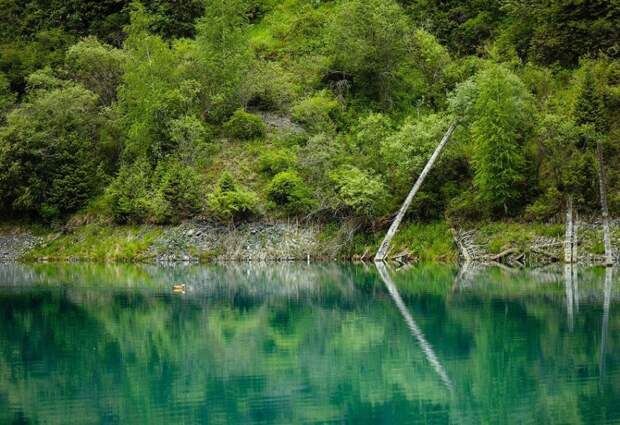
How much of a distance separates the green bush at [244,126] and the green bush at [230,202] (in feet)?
21.0

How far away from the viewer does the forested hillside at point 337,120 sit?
1853 inches

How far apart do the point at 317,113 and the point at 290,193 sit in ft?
27.5

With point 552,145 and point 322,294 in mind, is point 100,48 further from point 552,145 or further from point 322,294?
point 322,294

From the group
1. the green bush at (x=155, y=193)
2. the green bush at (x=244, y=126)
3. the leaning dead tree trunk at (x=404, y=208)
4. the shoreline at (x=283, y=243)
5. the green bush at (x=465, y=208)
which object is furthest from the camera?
the green bush at (x=244, y=126)

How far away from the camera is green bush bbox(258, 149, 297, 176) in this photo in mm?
55156

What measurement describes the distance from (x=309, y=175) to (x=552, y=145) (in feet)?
50.1

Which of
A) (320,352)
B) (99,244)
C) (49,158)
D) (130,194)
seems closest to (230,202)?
(130,194)

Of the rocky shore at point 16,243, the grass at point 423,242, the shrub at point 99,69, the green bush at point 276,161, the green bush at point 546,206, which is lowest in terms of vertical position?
the rocky shore at point 16,243

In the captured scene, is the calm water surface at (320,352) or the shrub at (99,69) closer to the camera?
the calm water surface at (320,352)

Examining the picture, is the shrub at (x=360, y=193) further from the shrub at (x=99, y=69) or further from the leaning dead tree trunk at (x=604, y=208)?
the shrub at (x=99, y=69)

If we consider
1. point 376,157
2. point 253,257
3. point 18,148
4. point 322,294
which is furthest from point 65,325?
point 18,148

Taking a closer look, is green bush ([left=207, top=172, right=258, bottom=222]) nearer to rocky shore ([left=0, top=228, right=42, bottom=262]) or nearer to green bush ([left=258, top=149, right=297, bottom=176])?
green bush ([left=258, top=149, right=297, bottom=176])

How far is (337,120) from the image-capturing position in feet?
196

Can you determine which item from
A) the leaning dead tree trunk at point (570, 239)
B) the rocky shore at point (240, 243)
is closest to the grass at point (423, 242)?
the rocky shore at point (240, 243)
